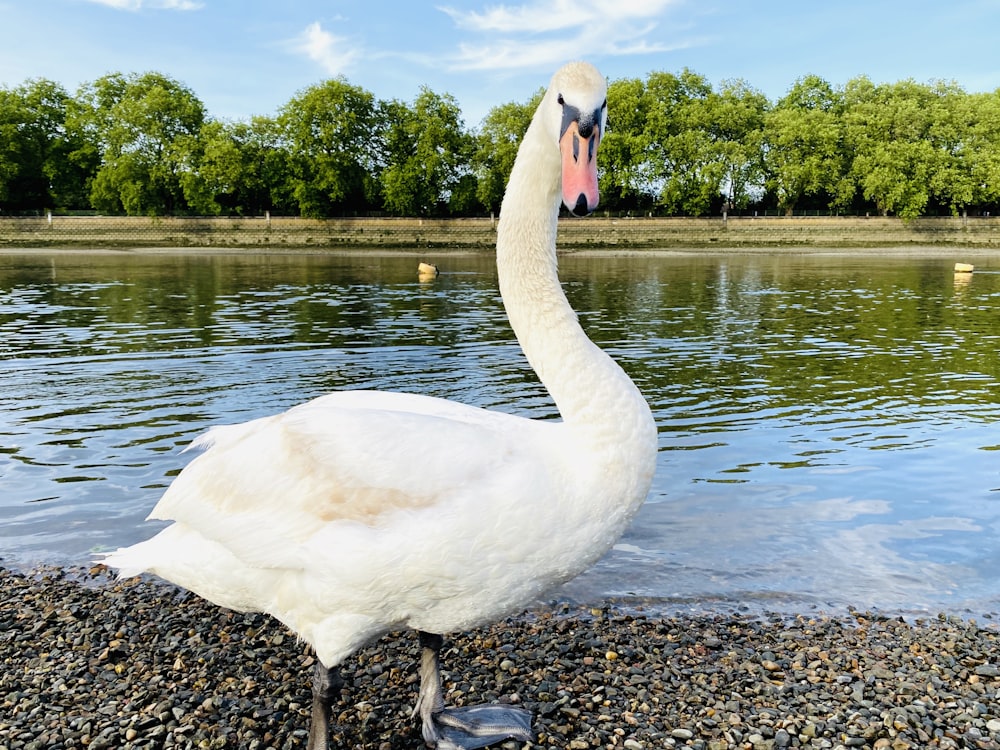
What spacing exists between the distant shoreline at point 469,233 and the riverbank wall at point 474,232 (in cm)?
10

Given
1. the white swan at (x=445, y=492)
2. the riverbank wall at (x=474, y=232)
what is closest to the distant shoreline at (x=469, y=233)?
the riverbank wall at (x=474, y=232)

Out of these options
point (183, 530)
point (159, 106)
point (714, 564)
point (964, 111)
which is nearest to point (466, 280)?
point (714, 564)

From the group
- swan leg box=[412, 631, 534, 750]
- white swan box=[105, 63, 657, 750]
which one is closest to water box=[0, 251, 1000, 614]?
swan leg box=[412, 631, 534, 750]

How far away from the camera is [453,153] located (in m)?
86.6

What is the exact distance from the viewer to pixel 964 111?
81.9 m

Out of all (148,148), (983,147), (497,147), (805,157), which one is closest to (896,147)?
(805,157)

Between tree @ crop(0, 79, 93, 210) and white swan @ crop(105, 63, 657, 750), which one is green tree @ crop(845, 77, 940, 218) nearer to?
tree @ crop(0, 79, 93, 210)

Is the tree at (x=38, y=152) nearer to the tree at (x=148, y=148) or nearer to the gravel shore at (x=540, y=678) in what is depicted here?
the tree at (x=148, y=148)

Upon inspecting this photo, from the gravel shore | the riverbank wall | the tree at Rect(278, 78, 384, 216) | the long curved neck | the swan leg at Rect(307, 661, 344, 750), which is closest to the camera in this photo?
the long curved neck

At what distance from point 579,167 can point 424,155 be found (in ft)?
276

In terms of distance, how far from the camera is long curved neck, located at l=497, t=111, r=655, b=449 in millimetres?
3496

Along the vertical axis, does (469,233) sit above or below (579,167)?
above

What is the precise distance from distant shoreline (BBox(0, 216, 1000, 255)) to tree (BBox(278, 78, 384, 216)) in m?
3.47

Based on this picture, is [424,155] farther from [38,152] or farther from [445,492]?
[445,492]
